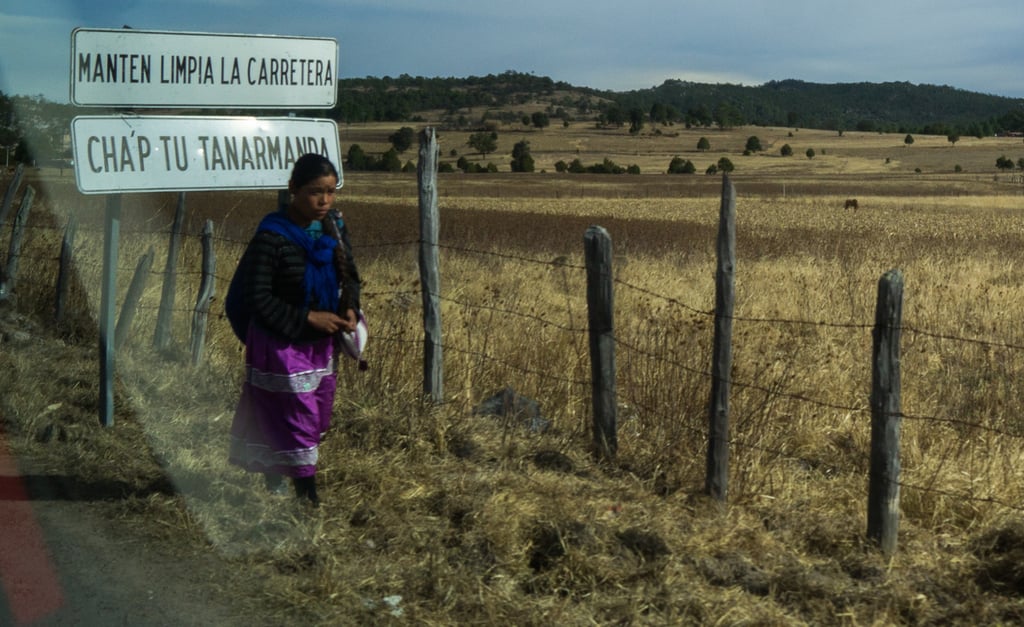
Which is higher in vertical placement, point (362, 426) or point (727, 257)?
point (727, 257)

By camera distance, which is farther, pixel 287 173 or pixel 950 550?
pixel 287 173

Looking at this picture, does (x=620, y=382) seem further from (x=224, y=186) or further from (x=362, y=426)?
(x=224, y=186)

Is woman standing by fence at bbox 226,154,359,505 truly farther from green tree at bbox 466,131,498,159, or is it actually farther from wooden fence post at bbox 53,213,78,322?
green tree at bbox 466,131,498,159

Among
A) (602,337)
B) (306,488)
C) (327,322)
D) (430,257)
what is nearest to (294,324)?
(327,322)

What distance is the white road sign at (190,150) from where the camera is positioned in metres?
6.51

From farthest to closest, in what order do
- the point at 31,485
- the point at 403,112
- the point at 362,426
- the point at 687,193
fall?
1. the point at 403,112
2. the point at 687,193
3. the point at 362,426
4. the point at 31,485

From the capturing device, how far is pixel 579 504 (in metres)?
5.38

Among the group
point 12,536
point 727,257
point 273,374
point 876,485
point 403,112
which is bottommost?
point 12,536

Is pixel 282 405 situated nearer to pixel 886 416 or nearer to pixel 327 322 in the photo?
pixel 327 322

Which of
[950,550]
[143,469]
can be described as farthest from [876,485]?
[143,469]

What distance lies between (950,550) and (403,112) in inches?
3923

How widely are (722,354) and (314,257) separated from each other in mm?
2078

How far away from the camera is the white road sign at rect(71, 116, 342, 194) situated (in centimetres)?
651

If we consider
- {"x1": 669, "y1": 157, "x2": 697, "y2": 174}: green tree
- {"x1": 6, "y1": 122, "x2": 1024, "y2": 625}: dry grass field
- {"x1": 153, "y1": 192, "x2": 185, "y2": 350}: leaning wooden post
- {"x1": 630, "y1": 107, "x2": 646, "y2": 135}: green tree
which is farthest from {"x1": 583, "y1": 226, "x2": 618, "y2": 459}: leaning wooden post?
{"x1": 630, "y1": 107, "x2": 646, "y2": 135}: green tree
